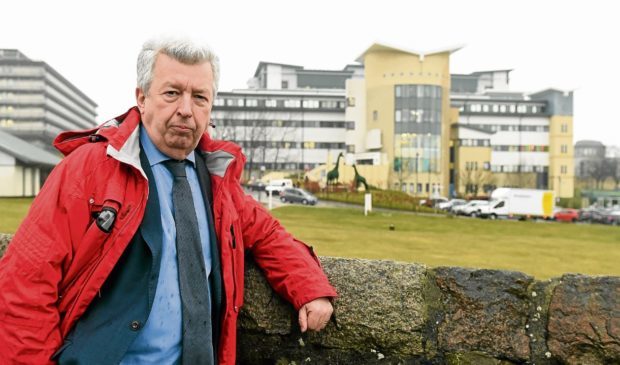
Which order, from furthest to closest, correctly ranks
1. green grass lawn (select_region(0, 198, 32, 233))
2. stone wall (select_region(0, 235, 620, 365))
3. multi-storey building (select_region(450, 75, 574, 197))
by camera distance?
1. multi-storey building (select_region(450, 75, 574, 197))
2. green grass lawn (select_region(0, 198, 32, 233))
3. stone wall (select_region(0, 235, 620, 365))

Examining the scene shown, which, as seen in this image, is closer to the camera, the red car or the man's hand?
the man's hand

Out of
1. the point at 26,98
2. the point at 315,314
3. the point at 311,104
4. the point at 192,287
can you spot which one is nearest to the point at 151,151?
the point at 192,287

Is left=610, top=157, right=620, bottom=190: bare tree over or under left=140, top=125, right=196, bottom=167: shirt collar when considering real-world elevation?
under

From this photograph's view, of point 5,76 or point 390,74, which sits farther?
point 5,76

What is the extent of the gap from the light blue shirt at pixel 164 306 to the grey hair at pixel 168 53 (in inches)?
10.6

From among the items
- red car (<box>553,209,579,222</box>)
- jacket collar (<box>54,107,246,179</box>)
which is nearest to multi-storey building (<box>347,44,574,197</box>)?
red car (<box>553,209,579,222</box>)

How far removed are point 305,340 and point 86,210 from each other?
1314 mm

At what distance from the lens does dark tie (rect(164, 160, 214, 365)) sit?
2.10 m

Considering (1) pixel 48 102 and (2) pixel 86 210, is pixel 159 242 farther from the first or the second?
(1) pixel 48 102

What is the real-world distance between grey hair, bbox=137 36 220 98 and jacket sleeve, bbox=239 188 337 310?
0.67 meters

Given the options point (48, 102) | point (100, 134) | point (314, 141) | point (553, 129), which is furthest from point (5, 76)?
point (100, 134)

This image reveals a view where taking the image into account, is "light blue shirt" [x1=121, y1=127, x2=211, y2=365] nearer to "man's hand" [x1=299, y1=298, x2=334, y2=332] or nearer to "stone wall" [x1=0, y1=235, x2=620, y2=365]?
"man's hand" [x1=299, y1=298, x2=334, y2=332]

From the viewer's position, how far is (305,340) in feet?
8.84

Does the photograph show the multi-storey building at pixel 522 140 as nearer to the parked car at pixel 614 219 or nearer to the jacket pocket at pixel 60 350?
the parked car at pixel 614 219
